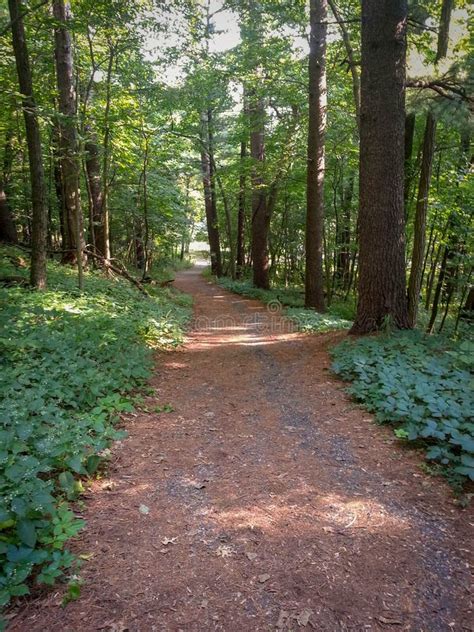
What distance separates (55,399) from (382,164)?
239 inches

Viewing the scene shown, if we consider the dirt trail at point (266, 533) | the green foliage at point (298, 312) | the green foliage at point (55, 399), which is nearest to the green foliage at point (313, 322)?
the green foliage at point (298, 312)

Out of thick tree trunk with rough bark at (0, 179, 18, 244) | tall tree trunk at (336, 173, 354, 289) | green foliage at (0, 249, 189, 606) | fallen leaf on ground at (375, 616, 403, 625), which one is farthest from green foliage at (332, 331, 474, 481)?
thick tree trunk with rough bark at (0, 179, 18, 244)

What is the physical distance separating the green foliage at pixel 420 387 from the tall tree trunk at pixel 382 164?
2.45ft

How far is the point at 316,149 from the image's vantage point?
1105 centimetres

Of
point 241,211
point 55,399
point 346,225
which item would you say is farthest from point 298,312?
point 241,211

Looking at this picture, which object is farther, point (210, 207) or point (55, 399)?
point (210, 207)

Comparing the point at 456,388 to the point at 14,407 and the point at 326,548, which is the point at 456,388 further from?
the point at 14,407

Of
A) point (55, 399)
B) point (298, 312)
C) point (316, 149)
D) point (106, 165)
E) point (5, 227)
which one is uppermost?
point (316, 149)

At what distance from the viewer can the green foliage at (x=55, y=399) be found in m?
2.28

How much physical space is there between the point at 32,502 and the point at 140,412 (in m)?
2.40

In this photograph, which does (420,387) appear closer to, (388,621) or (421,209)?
(388,621)

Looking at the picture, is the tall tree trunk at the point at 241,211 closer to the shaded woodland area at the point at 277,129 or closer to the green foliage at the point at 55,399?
the shaded woodland area at the point at 277,129

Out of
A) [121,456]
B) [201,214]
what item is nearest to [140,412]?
[121,456]

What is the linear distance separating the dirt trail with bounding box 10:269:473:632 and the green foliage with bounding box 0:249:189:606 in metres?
0.23
